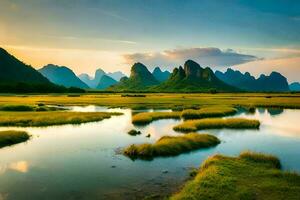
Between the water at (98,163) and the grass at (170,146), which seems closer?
the water at (98,163)

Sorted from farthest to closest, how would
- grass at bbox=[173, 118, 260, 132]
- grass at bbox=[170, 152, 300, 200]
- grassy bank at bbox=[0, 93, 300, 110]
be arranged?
grassy bank at bbox=[0, 93, 300, 110] → grass at bbox=[173, 118, 260, 132] → grass at bbox=[170, 152, 300, 200]

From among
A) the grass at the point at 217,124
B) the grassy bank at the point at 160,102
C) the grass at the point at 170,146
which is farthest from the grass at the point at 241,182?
the grassy bank at the point at 160,102

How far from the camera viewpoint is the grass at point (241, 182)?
72.1 feet

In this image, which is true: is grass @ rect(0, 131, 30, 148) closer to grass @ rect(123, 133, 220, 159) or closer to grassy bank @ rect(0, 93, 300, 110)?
grass @ rect(123, 133, 220, 159)

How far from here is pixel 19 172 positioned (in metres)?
30.3

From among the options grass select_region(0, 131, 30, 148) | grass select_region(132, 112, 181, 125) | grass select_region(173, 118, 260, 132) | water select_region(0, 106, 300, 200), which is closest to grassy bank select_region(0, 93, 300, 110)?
grass select_region(132, 112, 181, 125)

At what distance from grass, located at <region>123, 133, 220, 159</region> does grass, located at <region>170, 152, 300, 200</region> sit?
25.7 feet

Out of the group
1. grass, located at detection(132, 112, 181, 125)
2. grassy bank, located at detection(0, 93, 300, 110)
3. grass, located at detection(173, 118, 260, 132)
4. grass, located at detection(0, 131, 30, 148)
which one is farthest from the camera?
grassy bank, located at detection(0, 93, 300, 110)

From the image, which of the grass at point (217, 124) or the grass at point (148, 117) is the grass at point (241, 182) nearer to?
the grass at point (217, 124)

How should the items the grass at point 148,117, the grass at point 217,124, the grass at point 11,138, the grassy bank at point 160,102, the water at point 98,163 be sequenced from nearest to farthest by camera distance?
the water at point 98,163 → the grass at point 11,138 → the grass at point 217,124 → the grass at point 148,117 → the grassy bank at point 160,102

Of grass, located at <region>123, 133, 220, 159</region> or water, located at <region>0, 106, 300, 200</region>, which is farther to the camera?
grass, located at <region>123, 133, 220, 159</region>

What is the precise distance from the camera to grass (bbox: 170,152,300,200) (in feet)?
72.1

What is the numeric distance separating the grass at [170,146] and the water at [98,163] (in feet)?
4.92

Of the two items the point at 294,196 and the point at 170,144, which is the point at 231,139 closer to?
the point at 170,144
